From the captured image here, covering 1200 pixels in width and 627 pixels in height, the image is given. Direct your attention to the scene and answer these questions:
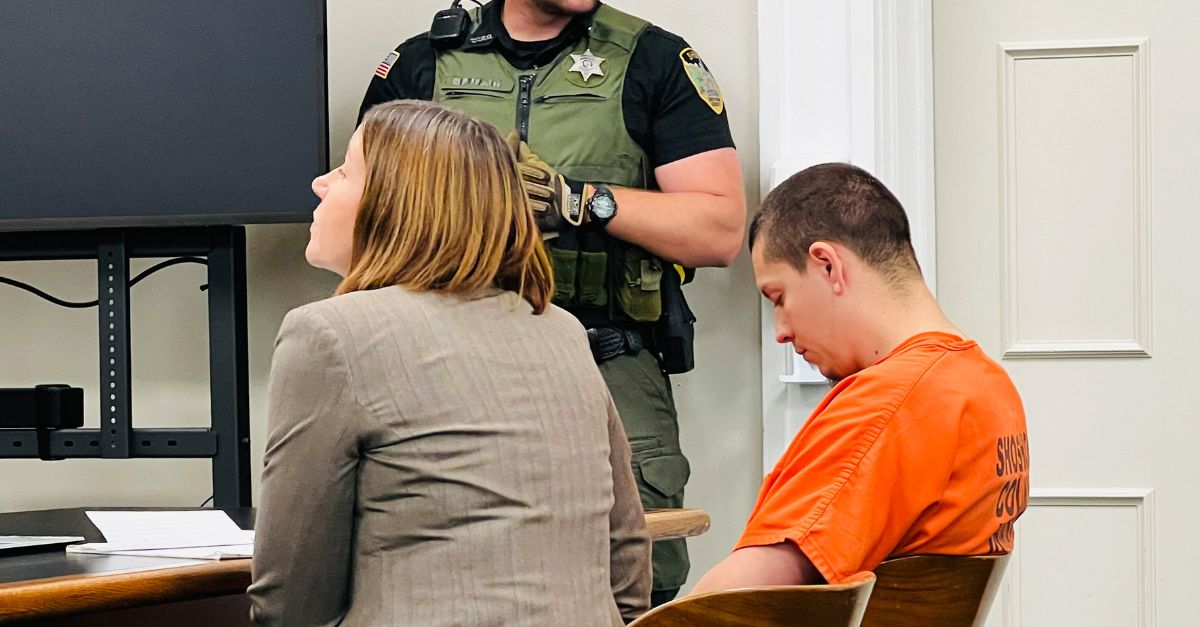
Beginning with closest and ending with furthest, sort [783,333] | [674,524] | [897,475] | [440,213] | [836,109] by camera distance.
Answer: [897,475] < [440,213] < [783,333] < [674,524] < [836,109]

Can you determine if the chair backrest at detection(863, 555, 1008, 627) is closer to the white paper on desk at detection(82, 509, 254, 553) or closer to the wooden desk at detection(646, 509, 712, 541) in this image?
the wooden desk at detection(646, 509, 712, 541)

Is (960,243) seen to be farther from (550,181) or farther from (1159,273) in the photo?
(550,181)

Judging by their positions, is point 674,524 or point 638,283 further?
point 638,283

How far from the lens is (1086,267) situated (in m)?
2.49

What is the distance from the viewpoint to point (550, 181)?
2152mm

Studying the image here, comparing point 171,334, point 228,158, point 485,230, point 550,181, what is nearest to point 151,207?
point 228,158

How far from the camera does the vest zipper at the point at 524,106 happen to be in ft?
7.45

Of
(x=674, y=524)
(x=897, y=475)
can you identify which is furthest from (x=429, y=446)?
(x=674, y=524)

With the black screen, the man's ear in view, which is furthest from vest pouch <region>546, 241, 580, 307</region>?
the man's ear

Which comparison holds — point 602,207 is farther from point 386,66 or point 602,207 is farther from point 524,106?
point 386,66

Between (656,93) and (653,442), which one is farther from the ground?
(656,93)

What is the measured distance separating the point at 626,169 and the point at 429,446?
1.12m

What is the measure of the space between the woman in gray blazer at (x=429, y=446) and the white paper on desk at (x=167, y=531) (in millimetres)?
233

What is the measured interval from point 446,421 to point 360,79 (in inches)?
60.0
